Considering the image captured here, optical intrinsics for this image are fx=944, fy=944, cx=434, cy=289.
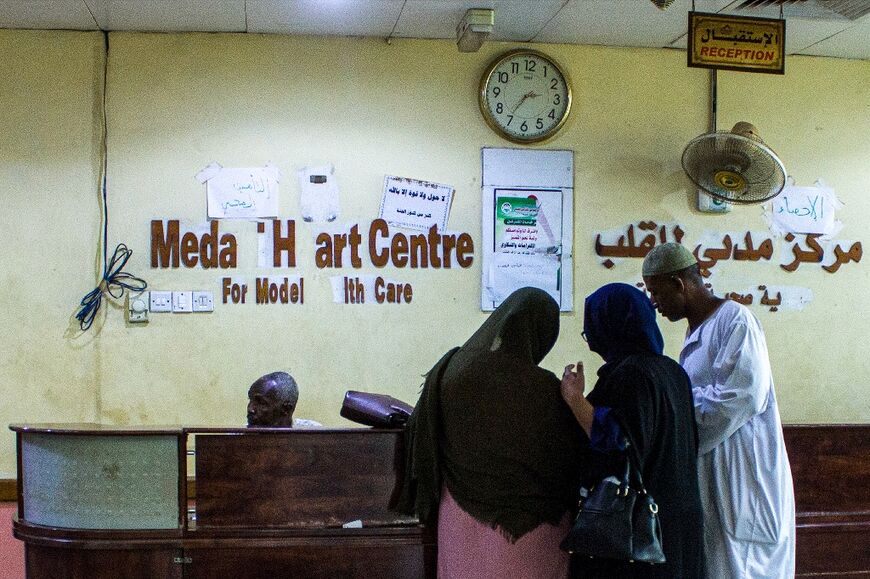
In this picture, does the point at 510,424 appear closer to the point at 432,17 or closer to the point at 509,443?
the point at 509,443

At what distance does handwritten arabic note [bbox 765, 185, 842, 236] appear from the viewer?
5.30 m

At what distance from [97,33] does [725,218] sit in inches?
137

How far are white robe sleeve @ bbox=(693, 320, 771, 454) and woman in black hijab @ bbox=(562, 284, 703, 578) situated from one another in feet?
0.42

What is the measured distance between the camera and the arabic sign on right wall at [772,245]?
203 inches

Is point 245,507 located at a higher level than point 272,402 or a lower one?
lower

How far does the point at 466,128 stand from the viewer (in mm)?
5020

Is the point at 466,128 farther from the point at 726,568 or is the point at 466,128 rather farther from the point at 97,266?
the point at 726,568

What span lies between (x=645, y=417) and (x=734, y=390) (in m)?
0.37

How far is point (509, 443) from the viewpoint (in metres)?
2.59

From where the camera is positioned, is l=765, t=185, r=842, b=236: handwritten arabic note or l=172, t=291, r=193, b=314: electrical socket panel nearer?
l=172, t=291, r=193, b=314: electrical socket panel

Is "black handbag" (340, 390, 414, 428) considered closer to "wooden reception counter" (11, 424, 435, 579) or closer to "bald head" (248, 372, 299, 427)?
"wooden reception counter" (11, 424, 435, 579)

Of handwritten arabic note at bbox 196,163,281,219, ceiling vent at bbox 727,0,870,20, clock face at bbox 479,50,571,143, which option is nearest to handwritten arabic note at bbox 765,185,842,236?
ceiling vent at bbox 727,0,870,20

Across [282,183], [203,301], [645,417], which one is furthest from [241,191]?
[645,417]

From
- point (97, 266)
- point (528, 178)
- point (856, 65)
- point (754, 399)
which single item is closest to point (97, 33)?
point (97, 266)
